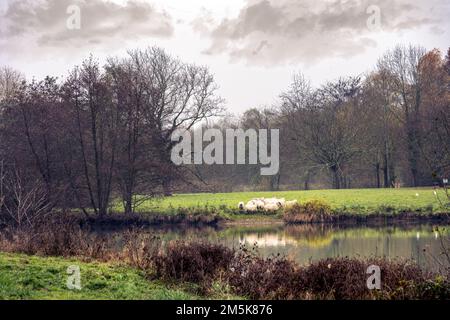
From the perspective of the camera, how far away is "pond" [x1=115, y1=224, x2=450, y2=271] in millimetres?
18781

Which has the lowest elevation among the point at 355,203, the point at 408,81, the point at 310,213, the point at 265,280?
the point at 265,280

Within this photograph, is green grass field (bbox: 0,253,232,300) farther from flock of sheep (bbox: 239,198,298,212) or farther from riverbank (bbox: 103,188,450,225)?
flock of sheep (bbox: 239,198,298,212)

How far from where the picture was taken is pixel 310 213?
3153 centimetres

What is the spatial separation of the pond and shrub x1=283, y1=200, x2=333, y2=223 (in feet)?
4.27

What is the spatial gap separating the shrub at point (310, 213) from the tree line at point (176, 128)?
743 centimetres

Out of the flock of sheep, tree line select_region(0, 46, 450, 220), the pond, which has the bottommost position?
the pond

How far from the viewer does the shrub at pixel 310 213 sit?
31.2m

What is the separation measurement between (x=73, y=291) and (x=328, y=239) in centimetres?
1639

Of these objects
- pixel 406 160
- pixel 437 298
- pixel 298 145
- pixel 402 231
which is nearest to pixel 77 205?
pixel 402 231

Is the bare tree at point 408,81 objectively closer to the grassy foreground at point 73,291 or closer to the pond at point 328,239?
the pond at point 328,239

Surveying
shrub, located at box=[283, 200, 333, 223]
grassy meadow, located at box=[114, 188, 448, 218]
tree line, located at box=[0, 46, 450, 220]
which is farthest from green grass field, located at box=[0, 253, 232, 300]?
grassy meadow, located at box=[114, 188, 448, 218]

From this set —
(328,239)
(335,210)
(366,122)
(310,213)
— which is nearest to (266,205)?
(310,213)

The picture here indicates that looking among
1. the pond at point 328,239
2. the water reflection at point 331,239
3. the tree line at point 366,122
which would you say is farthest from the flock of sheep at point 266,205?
the tree line at point 366,122

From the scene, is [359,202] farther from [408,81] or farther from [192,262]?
[192,262]
